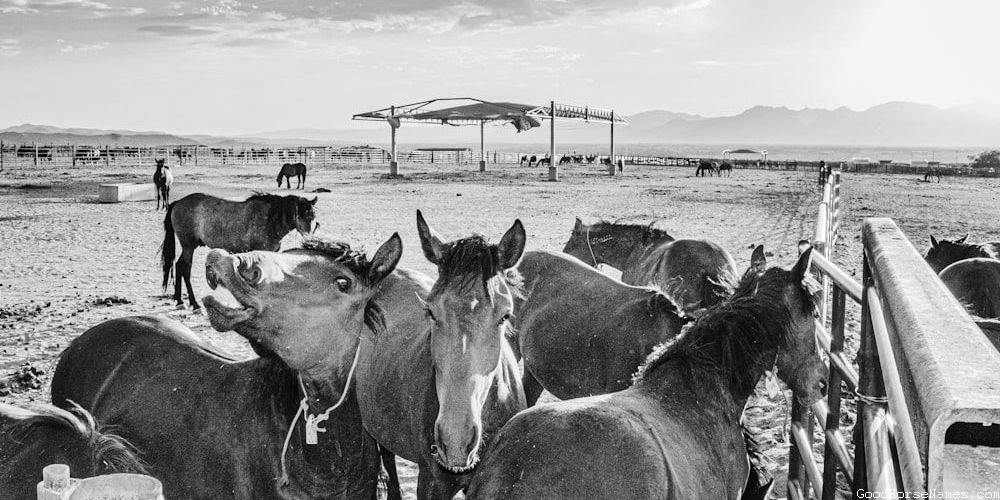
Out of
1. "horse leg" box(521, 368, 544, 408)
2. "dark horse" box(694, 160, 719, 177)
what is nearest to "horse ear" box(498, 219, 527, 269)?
"horse leg" box(521, 368, 544, 408)

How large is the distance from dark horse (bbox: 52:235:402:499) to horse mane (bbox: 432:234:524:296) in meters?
0.22

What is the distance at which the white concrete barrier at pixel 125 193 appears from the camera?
21062 mm

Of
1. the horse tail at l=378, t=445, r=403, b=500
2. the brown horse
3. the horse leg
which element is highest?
the brown horse

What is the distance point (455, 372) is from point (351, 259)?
24.8 inches

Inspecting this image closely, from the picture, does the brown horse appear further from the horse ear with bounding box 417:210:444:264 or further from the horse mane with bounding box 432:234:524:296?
the horse ear with bounding box 417:210:444:264

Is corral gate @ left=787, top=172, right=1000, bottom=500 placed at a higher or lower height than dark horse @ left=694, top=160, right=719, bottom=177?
lower

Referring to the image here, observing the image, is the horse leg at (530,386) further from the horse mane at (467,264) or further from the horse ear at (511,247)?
the horse mane at (467,264)

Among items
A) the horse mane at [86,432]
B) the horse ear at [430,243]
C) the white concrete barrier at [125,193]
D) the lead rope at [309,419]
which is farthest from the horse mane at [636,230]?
the white concrete barrier at [125,193]

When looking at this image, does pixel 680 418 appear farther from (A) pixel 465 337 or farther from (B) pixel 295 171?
(B) pixel 295 171

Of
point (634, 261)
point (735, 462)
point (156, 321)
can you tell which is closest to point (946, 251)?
point (634, 261)

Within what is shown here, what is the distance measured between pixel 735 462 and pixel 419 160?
173 ft

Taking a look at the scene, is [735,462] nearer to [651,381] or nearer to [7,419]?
[651,381]

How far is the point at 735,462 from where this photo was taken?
2.92m

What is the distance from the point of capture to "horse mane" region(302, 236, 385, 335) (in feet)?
9.91
